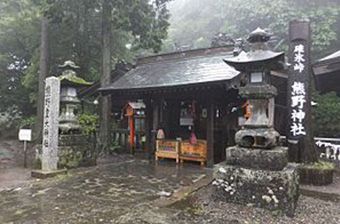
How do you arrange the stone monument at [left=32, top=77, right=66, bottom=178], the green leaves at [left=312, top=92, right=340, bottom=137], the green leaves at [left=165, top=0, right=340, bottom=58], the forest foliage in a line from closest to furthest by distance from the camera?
1. the stone monument at [left=32, top=77, right=66, bottom=178]
2. the green leaves at [left=312, top=92, right=340, bottom=137]
3. the forest foliage
4. the green leaves at [left=165, top=0, right=340, bottom=58]

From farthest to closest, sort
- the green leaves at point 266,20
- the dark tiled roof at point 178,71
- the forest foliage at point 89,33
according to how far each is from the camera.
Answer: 1. the green leaves at point 266,20
2. the forest foliage at point 89,33
3. the dark tiled roof at point 178,71

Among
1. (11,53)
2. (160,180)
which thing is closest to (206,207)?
(160,180)

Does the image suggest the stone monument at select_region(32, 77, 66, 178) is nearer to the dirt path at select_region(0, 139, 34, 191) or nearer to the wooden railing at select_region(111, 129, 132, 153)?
the dirt path at select_region(0, 139, 34, 191)

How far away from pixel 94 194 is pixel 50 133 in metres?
2.99

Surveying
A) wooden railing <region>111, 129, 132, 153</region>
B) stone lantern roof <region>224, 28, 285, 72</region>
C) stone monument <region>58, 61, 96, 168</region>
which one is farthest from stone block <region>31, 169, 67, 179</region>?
stone lantern roof <region>224, 28, 285, 72</region>

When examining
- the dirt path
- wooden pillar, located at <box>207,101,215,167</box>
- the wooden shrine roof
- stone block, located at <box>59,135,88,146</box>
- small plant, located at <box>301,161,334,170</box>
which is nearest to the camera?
small plant, located at <box>301,161,334,170</box>

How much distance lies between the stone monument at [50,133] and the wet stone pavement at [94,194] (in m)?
0.57

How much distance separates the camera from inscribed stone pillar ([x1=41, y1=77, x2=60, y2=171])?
823 centimetres

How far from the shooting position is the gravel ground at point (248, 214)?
4.69m

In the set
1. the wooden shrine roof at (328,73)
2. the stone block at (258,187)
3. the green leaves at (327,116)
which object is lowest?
the stone block at (258,187)

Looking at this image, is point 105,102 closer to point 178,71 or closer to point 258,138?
point 178,71

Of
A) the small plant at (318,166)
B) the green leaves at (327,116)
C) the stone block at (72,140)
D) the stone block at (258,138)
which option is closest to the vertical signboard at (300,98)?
the small plant at (318,166)

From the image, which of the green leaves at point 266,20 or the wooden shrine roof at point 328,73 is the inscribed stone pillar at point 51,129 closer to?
the wooden shrine roof at point 328,73

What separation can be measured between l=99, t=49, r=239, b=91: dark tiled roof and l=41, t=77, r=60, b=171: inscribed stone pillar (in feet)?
10.00
